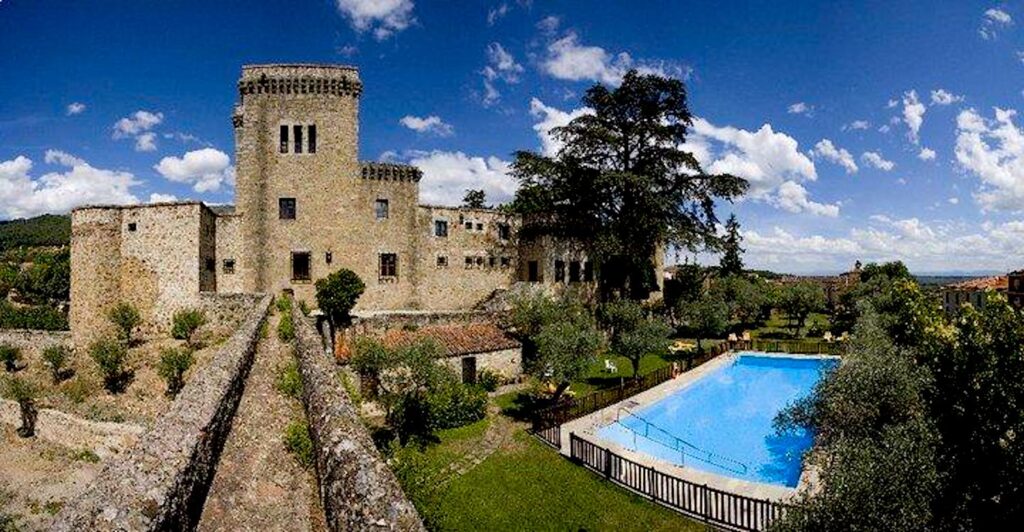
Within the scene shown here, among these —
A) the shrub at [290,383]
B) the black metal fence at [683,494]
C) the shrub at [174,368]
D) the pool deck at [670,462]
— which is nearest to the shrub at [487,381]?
the pool deck at [670,462]

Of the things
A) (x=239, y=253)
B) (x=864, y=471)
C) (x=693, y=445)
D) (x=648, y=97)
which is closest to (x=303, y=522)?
(x=864, y=471)

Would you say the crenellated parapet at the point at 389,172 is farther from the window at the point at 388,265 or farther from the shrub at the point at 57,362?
the shrub at the point at 57,362

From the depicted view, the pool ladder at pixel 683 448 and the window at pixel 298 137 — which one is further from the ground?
the window at pixel 298 137

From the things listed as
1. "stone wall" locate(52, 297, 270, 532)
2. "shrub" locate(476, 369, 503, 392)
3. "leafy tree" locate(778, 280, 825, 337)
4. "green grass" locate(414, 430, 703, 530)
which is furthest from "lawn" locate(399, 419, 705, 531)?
"leafy tree" locate(778, 280, 825, 337)

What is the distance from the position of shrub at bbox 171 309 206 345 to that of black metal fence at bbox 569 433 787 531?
17615mm

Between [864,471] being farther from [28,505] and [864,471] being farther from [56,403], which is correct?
[56,403]

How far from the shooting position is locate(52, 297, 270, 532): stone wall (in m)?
4.06

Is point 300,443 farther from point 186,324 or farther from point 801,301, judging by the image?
point 801,301

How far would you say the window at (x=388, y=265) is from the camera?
110 ft

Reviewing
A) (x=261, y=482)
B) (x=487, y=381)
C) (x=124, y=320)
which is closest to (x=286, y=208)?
(x=124, y=320)

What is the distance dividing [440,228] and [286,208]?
8.94m

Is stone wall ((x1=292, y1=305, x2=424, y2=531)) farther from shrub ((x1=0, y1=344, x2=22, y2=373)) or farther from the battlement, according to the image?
shrub ((x1=0, y1=344, x2=22, y2=373))

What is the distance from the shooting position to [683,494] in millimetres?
14133

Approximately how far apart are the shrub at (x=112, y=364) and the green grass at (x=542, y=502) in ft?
52.7
